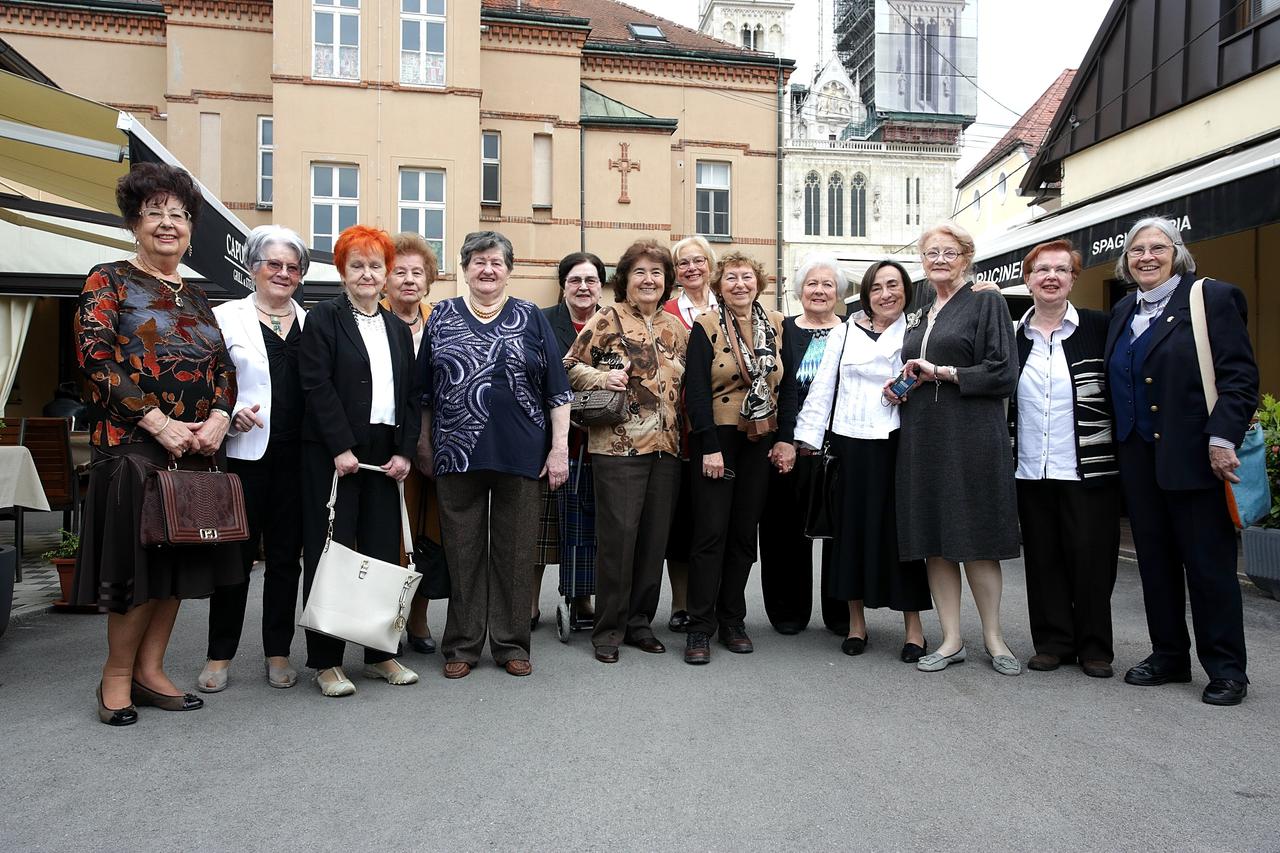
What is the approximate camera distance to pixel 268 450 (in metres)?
4.41

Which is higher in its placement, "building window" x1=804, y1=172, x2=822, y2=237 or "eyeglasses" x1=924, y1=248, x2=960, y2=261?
"building window" x1=804, y1=172, x2=822, y2=237

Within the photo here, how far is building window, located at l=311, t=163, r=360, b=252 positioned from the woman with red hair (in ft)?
59.2

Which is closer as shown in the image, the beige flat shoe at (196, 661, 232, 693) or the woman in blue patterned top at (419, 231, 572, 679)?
the beige flat shoe at (196, 661, 232, 693)

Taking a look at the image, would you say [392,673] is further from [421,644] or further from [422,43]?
[422,43]

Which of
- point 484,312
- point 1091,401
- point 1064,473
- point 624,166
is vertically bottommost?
point 1064,473

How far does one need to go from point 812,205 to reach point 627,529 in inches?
3075

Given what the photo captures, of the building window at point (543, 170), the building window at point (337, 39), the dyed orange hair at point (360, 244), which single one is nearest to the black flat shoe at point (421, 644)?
the dyed orange hair at point (360, 244)

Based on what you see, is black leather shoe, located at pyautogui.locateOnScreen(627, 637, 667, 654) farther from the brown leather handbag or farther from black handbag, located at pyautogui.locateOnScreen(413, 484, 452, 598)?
the brown leather handbag

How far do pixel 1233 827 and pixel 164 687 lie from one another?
12.5ft

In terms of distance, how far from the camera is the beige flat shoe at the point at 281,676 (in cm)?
438

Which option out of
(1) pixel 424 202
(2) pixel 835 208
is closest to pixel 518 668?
(1) pixel 424 202

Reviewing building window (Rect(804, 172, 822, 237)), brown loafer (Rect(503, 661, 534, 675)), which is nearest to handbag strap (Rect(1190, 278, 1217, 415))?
brown loafer (Rect(503, 661, 534, 675))

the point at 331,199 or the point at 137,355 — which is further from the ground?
the point at 331,199

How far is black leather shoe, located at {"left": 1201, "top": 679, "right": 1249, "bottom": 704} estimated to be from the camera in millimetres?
4078
